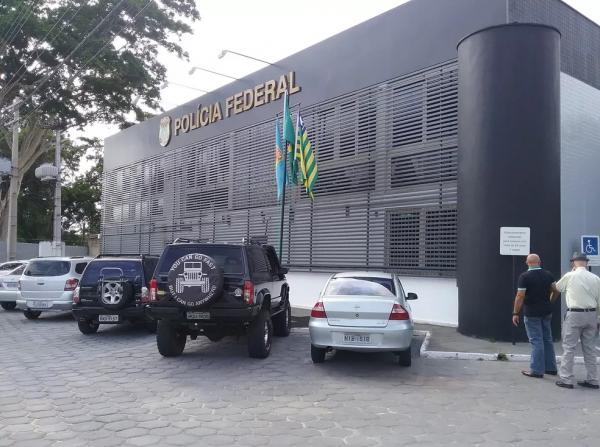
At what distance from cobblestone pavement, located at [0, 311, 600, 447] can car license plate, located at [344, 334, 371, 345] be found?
49 centimetres

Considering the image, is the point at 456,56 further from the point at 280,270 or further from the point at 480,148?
the point at 280,270

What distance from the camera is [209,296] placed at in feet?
27.6

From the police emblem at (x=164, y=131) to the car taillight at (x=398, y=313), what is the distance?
1861 cm

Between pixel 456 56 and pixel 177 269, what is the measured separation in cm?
865

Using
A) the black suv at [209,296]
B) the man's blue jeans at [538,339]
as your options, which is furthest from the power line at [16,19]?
the man's blue jeans at [538,339]

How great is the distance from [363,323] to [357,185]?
7.81 metres

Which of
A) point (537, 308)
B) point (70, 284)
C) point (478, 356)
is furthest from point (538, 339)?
point (70, 284)

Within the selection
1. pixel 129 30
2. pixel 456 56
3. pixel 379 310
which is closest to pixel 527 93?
pixel 456 56

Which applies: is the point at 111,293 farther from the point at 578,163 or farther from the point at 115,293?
the point at 578,163

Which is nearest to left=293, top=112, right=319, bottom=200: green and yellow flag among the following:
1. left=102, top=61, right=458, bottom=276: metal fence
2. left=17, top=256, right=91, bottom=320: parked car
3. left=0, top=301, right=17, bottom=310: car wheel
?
left=102, top=61, right=458, bottom=276: metal fence

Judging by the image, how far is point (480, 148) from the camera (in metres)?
11.1

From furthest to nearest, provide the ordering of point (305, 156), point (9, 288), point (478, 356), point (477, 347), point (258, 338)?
point (9, 288)
point (305, 156)
point (477, 347)
point (478, 356)
point (258, 338)

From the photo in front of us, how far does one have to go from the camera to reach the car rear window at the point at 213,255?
904cm

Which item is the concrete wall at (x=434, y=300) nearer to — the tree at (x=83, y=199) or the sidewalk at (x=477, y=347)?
the sidewalk at (x=477, y=347)
